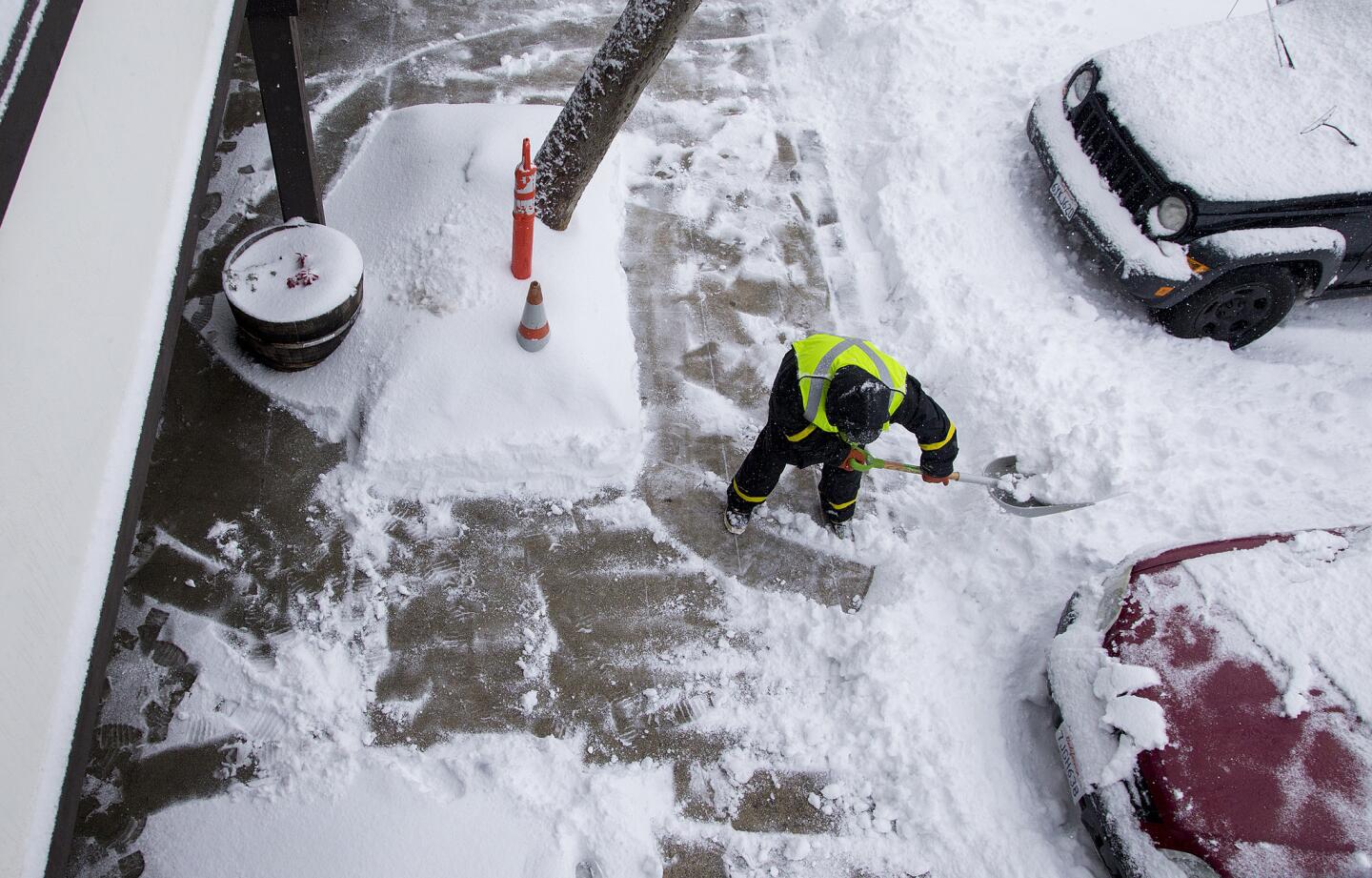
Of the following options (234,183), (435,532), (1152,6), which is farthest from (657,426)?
(1152,6)

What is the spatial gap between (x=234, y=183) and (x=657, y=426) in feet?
11.8

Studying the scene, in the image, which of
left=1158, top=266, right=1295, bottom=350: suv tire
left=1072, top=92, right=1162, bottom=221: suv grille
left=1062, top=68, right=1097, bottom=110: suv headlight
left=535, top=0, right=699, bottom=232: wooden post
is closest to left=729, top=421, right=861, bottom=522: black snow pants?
left=535, top=0, right=699, bottom=232: wooden post

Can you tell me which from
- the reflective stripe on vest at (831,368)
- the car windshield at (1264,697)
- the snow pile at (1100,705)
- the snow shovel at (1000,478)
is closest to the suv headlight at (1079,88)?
the snow shovel at (1000,478)

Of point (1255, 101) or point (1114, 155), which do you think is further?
point (1114, 155)

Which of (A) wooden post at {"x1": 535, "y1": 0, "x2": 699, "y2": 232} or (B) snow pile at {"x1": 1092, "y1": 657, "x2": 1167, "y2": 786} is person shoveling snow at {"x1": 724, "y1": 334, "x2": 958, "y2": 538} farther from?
(A) wooden post at {"x1": 535, "y1": 0, "x2": 699, "y2": 232}

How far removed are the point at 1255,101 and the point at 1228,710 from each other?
13.6ft

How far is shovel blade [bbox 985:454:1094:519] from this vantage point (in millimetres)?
4480

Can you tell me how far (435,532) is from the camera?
4484mm

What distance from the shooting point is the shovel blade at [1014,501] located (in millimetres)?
4480

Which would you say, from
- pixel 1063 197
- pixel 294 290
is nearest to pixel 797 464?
pixel 294 290

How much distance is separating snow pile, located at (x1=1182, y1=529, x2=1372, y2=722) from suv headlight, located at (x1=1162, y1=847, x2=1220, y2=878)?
696mm

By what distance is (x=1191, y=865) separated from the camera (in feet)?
10.4

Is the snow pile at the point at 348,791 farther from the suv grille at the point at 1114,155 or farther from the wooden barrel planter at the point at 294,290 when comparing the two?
the suv grille at the point at 1114,155

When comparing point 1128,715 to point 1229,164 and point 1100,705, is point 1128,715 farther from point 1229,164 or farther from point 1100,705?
point 1229,164
